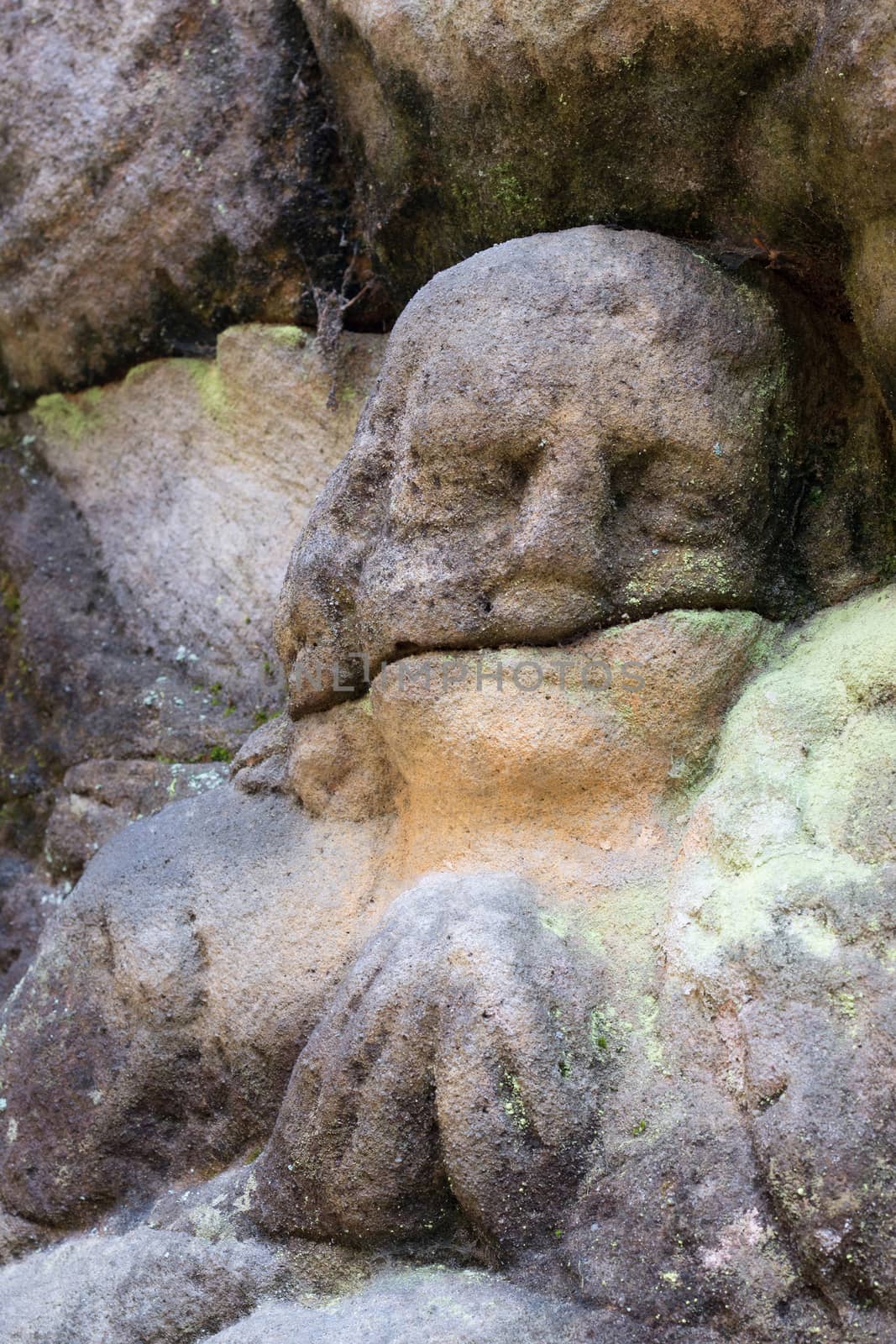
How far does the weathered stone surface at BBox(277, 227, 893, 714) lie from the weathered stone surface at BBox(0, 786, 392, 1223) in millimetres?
348

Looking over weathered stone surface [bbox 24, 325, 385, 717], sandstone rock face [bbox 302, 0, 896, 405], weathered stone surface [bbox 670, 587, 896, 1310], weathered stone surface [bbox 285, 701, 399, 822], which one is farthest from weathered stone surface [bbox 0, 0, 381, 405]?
weathered stone surface [bbox 670, 587, 896, 1310]

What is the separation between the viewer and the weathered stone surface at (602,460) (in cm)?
180

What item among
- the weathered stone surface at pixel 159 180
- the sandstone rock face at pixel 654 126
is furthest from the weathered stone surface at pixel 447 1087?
the weathered stone surface at pixel 159 180

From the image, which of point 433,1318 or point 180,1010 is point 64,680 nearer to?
point 180,1010

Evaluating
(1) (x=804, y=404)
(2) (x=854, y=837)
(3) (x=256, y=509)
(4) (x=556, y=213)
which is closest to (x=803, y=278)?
(1) (x=804, y=404)

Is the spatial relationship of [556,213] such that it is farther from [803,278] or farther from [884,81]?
[884,81]

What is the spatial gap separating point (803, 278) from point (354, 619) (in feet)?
2.52

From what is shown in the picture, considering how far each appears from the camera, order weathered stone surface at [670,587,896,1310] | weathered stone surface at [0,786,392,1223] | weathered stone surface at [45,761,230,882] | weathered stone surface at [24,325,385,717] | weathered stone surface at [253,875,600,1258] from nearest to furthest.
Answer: weathered stone surface at [670,587,896,1310]
weathered stone surface at [253,875,600,1258]
weathered stone surface at [0,786,392,1223]
weathered stone surface at [45,761,230,882]
weathered stone surface at [24,325,385,717]

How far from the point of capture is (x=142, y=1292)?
1778mm

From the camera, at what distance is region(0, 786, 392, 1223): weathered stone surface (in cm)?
195

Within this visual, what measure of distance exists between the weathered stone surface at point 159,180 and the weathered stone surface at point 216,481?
0.08 m

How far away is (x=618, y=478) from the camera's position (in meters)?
1.83

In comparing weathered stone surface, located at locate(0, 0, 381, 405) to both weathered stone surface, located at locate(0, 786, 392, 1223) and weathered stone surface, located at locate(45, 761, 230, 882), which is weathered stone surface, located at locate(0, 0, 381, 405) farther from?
weathered stone surface, located at locate(0, 786, 392, 1223)

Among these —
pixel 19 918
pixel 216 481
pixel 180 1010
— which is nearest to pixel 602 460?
pixel 180 1010
